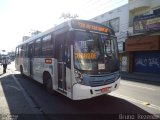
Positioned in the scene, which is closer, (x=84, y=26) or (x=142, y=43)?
(x=84, y=26)

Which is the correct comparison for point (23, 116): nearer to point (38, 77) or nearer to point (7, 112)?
point (7, 112)

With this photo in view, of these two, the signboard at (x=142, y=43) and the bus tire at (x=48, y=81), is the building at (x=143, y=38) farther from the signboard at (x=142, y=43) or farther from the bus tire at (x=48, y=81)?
the bus tire at (x=48, y=81)

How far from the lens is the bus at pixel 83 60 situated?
7371mm

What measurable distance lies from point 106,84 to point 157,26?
16.1 metres

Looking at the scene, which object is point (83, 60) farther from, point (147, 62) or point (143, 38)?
point (147, 62)

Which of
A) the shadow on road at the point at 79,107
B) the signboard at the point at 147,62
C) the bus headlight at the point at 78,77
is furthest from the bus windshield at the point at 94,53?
the signboard at the point at 147,62

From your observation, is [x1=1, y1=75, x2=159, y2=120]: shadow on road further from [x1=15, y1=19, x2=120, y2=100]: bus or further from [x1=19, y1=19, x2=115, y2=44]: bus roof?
[x1=19, y1=19, x2=115, y2=44]: bus roof

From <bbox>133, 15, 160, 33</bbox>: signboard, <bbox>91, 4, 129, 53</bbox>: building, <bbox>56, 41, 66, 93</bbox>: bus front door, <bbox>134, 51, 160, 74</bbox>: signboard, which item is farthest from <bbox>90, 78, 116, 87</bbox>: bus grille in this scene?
<bbox>91, 4, 129, 53</bbox>: building

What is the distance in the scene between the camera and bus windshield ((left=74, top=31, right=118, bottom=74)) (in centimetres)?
748

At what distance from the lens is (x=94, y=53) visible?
780 cm

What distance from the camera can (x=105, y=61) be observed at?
8047 mm

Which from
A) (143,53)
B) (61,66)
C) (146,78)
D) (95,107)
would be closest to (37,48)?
(61,66)

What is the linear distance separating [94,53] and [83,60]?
0.57 m

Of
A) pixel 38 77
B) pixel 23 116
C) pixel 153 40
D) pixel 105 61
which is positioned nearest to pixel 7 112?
pixel 23 116
